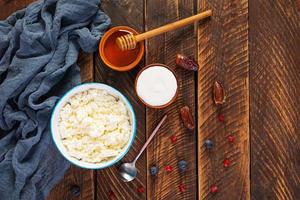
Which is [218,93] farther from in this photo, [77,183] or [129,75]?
[77,183]

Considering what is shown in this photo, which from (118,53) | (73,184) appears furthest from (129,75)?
(73,184)

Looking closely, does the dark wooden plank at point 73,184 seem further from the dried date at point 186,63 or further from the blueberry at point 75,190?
the dried date at point 186,63

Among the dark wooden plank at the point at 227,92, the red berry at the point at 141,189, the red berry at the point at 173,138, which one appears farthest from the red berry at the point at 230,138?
the red berry at the point at 141,189

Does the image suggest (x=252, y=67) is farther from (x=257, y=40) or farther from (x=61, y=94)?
(x=61, y=94)

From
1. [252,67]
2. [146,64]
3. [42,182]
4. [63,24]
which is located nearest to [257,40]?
[252,67]

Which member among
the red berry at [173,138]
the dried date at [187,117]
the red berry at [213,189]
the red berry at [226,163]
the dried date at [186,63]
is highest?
the dried date at [186,63]

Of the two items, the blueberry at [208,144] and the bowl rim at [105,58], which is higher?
the bowl rim at [105,58]

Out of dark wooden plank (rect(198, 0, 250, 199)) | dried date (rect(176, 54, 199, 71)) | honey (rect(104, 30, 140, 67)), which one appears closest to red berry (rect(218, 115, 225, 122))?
dark wooden plank (rect(198, 0, 250, 199))

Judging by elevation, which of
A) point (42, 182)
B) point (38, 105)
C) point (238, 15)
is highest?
point (238, 15)
